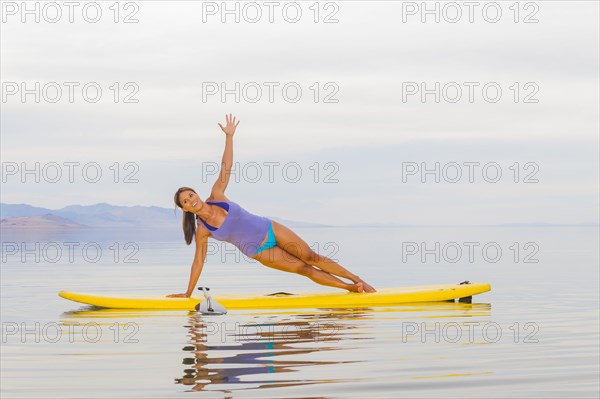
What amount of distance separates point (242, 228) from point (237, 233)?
0.10m

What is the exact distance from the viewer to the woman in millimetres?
12258

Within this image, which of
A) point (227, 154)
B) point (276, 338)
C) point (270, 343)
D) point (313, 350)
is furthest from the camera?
point (227, 154)

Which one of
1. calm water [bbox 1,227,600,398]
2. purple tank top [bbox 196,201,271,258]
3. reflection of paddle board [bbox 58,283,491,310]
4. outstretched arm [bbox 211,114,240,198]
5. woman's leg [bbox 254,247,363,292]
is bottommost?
calm water [bbox 1,227,600,398]

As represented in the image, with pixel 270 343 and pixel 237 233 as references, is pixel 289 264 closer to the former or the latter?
pixel 237 233

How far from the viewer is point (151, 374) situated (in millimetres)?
7746

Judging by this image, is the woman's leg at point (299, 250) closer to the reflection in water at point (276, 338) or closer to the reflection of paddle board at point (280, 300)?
the reflection of paddle board at point (280, 300)

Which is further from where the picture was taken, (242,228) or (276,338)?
(242,228)

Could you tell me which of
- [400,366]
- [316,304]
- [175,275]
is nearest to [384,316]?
[316,304]

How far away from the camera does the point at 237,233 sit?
492 inches

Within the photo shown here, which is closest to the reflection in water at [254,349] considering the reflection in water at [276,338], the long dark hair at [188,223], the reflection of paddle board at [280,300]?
the reflection in water at [276,338]

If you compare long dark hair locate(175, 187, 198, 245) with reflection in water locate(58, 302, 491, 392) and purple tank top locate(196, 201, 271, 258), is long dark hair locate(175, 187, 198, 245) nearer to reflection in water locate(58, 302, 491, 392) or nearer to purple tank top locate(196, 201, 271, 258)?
purple tank top locate(196, 201, 271, 258)

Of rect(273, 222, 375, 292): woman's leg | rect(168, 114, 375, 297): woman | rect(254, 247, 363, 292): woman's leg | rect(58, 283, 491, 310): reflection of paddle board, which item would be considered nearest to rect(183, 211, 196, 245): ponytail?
rect(168, 114, 375, 297): woman

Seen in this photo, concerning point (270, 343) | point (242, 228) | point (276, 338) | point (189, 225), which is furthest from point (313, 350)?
point (189, 225)

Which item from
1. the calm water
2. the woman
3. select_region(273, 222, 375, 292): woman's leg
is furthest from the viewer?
select_region(273, 222, 375, 292): woman's leg
